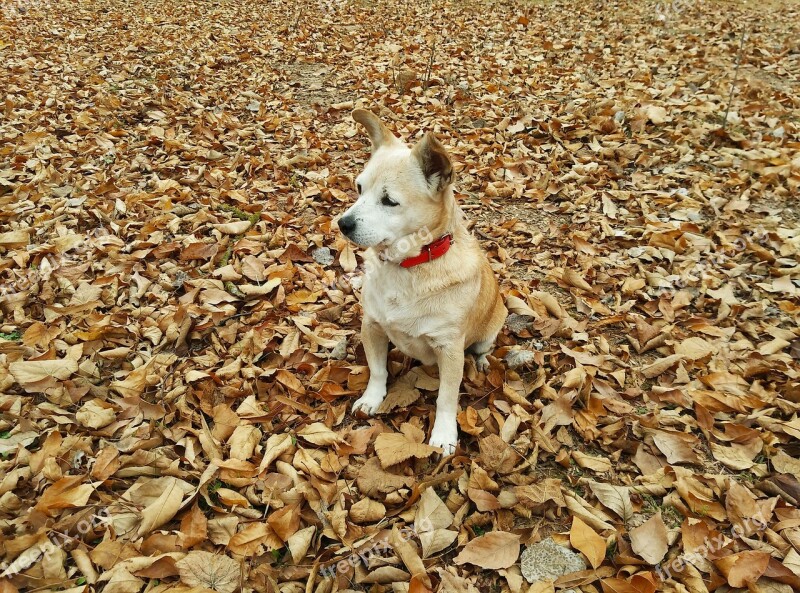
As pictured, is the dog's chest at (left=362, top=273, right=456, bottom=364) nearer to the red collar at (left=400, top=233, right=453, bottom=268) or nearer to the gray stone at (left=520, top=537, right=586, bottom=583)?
the red collar at (left=400, top=233, right=453, bottom=268)

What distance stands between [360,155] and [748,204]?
14.0ft

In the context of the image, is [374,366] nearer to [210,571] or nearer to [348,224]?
[348,224]

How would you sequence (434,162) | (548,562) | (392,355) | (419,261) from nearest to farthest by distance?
(548,562) → (434,162) → (419,261) → (392,355)

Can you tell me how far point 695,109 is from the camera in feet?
20.3

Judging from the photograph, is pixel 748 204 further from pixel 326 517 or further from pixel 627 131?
pixel 326 517

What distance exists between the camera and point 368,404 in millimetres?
3172

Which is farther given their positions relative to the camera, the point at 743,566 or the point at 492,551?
the point at 492,551

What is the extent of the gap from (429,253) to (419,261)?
7cm

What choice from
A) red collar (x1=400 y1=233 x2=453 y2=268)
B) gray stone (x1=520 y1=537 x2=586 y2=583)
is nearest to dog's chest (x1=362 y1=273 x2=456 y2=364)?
red collar (x1=400 y1=233 x2=453 y2=268)

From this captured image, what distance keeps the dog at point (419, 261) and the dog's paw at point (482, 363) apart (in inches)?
17.8

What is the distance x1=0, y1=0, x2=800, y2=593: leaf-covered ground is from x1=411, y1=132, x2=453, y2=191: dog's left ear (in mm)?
1431

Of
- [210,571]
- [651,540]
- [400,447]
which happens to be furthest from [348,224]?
[651,540]

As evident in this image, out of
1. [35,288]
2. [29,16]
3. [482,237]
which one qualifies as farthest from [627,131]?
[29,16]

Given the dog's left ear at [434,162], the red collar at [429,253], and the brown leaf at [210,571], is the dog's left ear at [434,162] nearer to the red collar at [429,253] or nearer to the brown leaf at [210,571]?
the red collar at [429,253]
